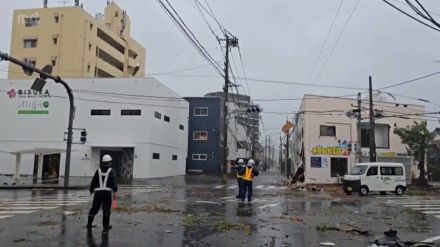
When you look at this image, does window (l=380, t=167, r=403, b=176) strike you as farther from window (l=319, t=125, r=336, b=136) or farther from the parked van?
window (l=319, t=125, r=336, b=136)

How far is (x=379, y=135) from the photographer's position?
39.8 meters

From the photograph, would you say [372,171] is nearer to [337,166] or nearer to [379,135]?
[337,166]

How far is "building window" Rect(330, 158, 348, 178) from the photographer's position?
127 ft

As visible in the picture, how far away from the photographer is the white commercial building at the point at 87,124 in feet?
138

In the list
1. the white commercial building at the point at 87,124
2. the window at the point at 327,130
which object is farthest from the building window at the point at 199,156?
the window at the point at 327,130

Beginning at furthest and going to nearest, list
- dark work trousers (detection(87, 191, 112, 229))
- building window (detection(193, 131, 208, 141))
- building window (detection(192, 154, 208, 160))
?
building window (detection(193, 131, 208, 141)) → building window (detection(192, 154, 208, 160)) → dark work trousers (detection(87, 191, 112, 229))

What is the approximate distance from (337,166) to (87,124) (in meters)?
23.3

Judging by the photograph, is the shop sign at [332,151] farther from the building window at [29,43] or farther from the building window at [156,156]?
the building window at [29,43]

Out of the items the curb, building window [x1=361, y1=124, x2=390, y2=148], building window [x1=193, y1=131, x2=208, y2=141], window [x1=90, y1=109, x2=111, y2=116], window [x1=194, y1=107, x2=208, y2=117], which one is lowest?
the curb

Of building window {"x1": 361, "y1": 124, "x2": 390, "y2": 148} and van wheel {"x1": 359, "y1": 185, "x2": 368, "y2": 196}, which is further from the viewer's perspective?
building window {"x1": 361, "y1": 124, "x2": 390, "y2": 148}

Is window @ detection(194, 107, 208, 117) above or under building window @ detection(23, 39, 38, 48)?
under

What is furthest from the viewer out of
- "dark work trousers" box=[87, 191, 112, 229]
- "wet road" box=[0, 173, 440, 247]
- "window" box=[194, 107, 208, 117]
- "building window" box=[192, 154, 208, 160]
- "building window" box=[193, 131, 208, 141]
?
"window" box=[194, 107, 208, 117]

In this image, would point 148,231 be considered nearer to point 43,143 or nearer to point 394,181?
point 394,181

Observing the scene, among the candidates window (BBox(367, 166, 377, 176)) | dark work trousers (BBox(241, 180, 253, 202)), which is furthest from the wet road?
window (BBox(367, 166, 377, 176))
